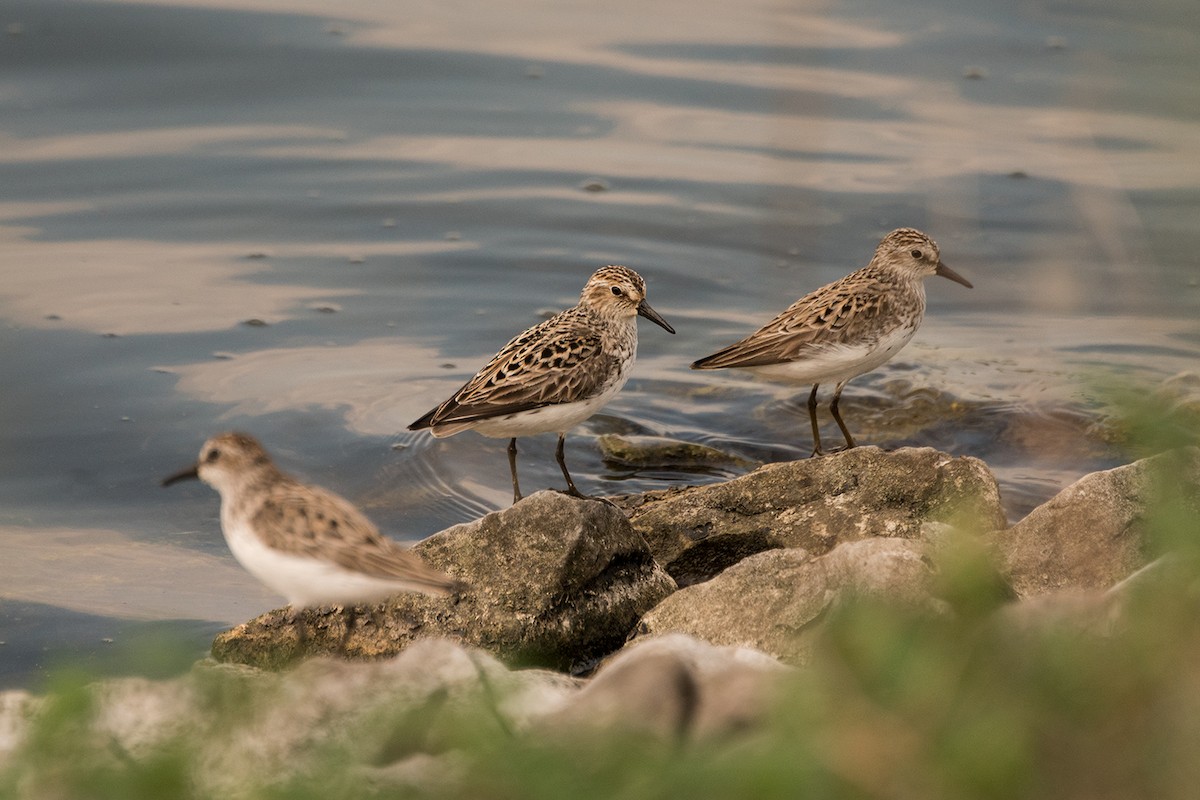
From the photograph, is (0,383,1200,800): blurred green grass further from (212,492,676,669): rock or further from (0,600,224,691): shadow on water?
(0,600,224,691): shadow on water

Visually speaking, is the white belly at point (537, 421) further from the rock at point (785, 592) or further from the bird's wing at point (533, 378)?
the rock at point (785, 592)

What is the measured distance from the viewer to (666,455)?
1047 cm

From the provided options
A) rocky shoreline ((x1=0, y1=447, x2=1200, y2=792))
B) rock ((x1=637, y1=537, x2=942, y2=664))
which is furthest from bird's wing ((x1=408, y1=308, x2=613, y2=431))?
rock ((x1=637, y1=537, x2=942, y2=664))

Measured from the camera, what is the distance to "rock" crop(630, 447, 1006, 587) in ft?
25.2

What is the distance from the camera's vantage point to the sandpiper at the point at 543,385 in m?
8.53

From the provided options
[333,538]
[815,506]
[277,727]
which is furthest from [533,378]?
[277,727]

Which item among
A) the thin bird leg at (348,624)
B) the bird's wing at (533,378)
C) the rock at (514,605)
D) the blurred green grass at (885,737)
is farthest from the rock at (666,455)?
the blurred green grass at (885,737)

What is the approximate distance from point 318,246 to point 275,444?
3861 millimetres

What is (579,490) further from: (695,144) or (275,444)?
(695,144)

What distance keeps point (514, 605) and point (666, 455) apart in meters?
3.63

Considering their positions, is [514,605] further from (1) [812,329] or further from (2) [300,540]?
(1) [812,329]

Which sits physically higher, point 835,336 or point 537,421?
point 835,336

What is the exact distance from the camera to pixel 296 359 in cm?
1207

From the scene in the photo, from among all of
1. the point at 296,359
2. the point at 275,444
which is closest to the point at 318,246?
the point at 296,359
